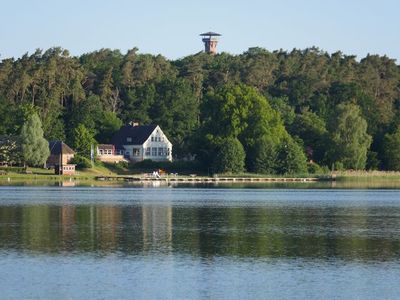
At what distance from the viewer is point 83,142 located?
12788 centimetres

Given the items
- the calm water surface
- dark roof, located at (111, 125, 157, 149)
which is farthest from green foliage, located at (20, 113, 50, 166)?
the calm water surface

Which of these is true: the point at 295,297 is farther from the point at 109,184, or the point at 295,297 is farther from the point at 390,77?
the point at 390,77

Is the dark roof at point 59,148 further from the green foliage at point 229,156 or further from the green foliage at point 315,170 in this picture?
the green foliage at point 315,170

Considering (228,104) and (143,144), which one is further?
(143,144)

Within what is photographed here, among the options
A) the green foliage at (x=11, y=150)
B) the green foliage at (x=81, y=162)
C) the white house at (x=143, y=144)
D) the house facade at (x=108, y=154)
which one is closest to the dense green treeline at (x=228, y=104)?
the white house at (x=143, y=144)

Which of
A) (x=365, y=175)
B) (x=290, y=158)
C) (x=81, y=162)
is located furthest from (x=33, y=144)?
(x=365, y=175)

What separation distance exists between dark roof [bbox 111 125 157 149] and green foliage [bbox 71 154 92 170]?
16461mm

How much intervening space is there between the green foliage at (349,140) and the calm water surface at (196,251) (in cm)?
5393

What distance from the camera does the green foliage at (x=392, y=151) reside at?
443ft

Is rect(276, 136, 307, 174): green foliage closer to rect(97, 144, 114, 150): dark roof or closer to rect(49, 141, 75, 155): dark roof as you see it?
rect(97, 144, 114, 150): dark roof

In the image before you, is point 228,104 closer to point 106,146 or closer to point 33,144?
point 106,146

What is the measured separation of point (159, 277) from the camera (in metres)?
36.1

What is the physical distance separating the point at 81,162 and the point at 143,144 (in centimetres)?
1793

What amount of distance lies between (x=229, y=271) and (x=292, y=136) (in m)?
102
